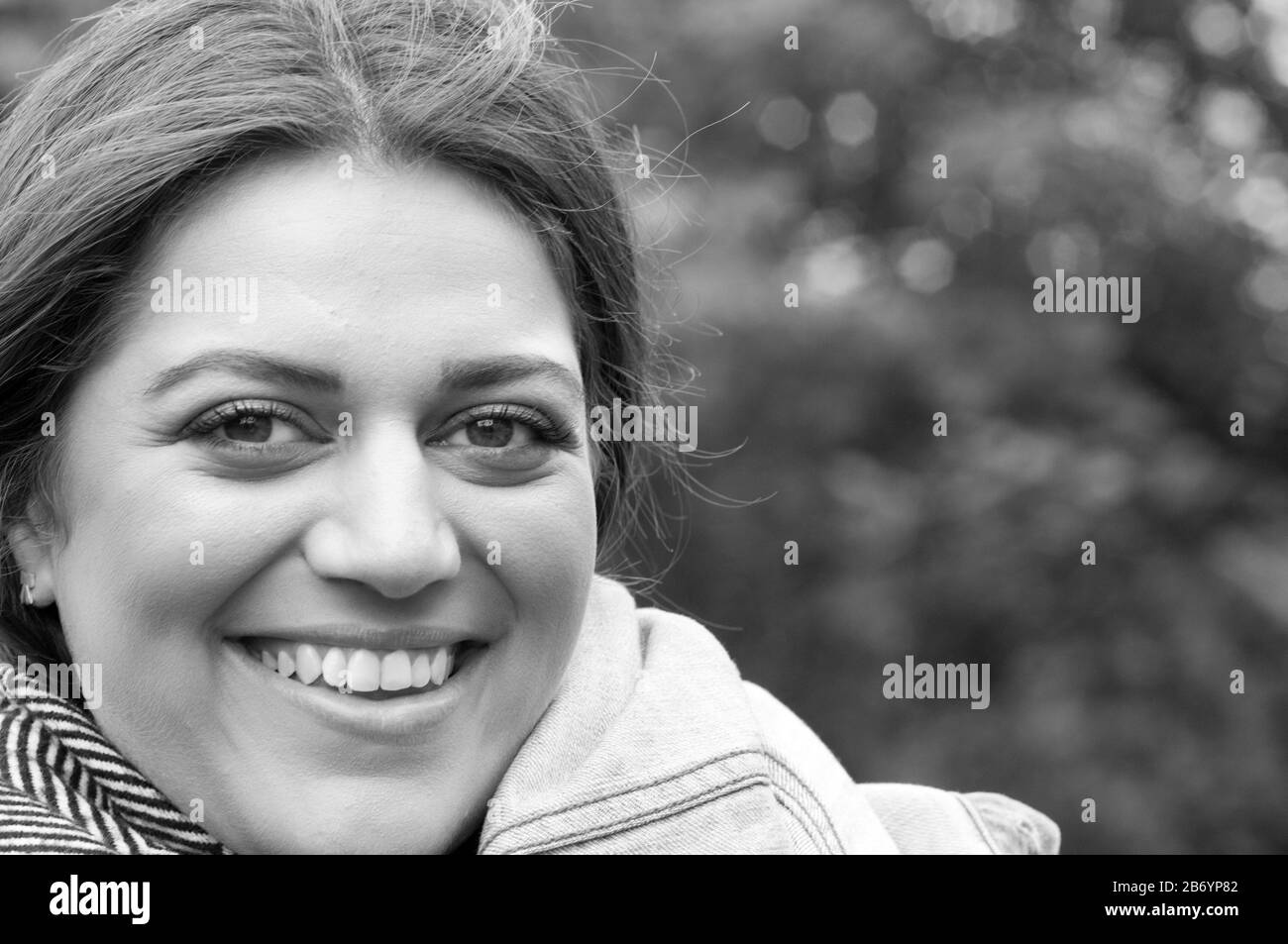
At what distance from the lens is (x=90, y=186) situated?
178cm

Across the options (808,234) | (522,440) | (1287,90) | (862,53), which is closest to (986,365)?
(808,234)

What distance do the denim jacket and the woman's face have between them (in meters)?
0.09

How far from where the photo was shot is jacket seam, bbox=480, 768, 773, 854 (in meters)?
1.73

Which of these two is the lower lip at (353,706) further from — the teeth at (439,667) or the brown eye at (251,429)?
the brown eye at (251,429)

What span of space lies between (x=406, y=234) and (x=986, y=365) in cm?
476

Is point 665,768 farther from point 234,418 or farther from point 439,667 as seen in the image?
point 234,418

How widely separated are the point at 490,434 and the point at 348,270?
0.81 ft

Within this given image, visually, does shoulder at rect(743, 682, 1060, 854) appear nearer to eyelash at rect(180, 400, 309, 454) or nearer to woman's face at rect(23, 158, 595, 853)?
woman's face at rect(23, 158, 595, 853)

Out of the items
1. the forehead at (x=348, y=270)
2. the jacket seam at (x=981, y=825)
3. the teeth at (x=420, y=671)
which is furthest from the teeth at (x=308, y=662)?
the jacket seam at (x=981, y=825)

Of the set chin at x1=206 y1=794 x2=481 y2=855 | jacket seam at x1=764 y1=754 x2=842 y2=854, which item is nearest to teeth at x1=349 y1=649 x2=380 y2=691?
chin at x1=206 y1=794 x2=481 y2=855

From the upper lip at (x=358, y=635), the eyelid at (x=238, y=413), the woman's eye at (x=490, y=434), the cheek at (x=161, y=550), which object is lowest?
the upper lip at (x=358, y=635)

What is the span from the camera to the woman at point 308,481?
164cm

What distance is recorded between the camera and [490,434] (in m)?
1.76

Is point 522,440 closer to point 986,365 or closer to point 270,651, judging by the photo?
point 270,651
